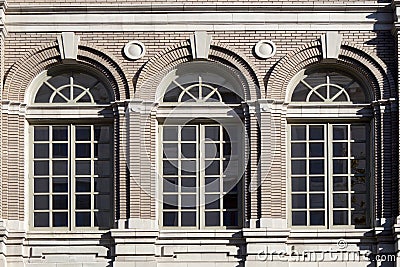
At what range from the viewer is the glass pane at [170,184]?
3453 cm

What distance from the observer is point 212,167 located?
34.6 m

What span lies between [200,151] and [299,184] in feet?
6.32

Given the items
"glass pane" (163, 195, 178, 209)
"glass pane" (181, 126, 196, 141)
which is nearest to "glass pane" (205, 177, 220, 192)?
Result: "glass pane" (163, 195, 178, 209)

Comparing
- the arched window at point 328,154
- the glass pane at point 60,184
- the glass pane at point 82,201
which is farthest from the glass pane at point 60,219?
the arched window at point 328,154

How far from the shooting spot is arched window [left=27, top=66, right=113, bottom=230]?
1359 inches

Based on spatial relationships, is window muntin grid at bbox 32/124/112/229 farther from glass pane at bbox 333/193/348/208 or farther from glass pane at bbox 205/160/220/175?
glass pane at bbox 333/193/348/208

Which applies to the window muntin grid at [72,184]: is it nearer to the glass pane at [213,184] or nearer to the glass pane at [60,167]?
the glass pane at [60,167]

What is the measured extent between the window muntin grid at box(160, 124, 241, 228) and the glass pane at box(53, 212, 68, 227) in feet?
5.89

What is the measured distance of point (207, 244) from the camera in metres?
34.2

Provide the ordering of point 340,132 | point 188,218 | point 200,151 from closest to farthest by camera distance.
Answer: point 188,218 → point 200,151 → point 340,132

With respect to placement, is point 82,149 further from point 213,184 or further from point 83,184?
point 213,184

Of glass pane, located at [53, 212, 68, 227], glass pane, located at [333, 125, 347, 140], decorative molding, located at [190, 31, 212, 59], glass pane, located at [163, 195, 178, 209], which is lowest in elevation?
glass pane, located at [53, 212, 68, 227]

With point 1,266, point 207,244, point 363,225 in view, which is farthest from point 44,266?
point 363,225

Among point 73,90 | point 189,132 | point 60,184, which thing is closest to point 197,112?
point 189,132
